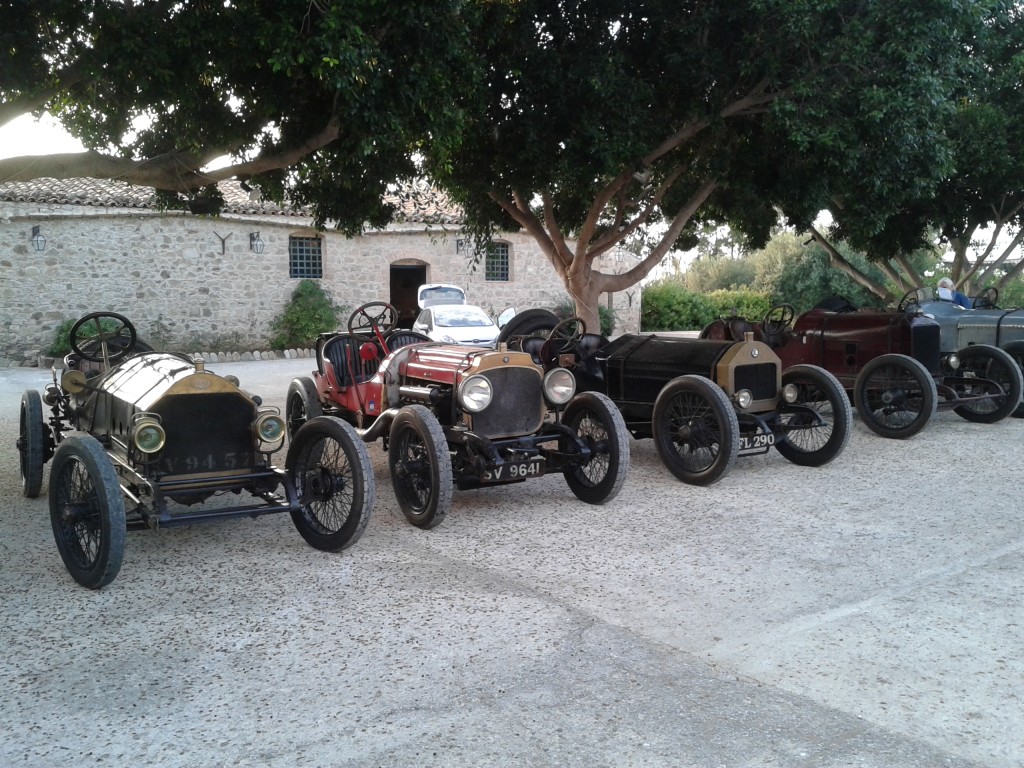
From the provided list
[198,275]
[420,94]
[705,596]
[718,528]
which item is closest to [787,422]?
[718,528]

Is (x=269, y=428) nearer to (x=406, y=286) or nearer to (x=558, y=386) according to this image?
(x=558, y=386)

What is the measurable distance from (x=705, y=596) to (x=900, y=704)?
1.38 metres

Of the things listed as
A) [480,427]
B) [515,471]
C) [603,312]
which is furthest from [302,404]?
[603,312]

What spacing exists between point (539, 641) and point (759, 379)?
467 centimetres

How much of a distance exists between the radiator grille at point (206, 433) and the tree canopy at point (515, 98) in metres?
2.93

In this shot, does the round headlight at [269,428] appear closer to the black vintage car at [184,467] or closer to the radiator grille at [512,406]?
the black vintage car at [184,467]

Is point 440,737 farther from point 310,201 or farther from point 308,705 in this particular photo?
point 310,201

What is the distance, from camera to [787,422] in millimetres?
8211

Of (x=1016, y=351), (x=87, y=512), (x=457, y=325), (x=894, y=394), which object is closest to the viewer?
(x=87, y=512)

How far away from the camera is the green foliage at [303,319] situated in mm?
22422

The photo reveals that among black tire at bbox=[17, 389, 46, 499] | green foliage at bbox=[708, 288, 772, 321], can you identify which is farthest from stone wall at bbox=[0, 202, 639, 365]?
black tire at bbox=[17, 389, 46, 499]

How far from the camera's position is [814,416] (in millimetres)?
7973

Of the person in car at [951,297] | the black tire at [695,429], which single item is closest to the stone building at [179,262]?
the person in car at [951,297]

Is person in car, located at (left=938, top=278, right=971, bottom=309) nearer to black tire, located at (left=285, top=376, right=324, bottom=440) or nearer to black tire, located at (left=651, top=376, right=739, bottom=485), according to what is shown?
black tire, located at (left=651, top=376, right=739, bottom=485)
